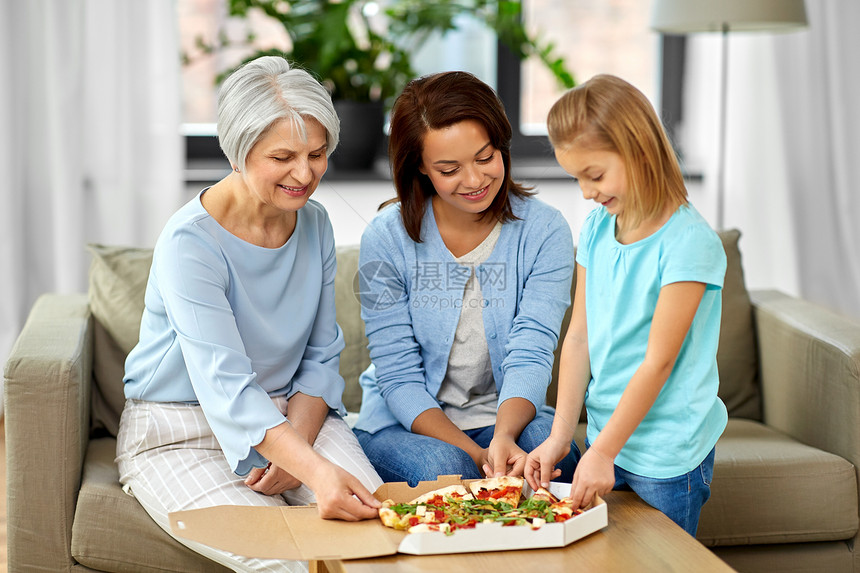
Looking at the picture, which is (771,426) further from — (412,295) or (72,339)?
(72,339)

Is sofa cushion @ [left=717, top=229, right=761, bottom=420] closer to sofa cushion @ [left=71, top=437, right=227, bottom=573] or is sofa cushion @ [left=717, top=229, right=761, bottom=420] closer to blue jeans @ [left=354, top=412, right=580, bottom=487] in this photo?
blue jeans @ [left=354, top=412, right=580, bottom=487]

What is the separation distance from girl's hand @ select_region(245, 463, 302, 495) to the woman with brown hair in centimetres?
20

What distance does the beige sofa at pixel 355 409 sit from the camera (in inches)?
59.9

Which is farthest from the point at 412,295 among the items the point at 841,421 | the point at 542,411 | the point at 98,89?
the point at 98,89

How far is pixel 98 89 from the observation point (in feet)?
9.05

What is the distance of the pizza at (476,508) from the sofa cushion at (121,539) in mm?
507

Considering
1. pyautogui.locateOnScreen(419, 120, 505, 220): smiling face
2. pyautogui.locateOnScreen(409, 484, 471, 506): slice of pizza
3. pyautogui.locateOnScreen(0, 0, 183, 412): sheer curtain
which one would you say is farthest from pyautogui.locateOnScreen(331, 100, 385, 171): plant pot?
pyautogui.locateOnScreen(409, 484, 471, 506): slice of pizza

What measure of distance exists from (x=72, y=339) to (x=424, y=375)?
0.65 meters

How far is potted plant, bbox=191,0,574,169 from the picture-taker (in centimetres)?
277

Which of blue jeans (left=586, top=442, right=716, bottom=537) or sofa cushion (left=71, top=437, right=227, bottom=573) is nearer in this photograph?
blue jeans (left=586, top=442, right=716, bottom=537)

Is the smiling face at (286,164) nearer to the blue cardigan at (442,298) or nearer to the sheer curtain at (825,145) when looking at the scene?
the blue cardigan at (442,298)

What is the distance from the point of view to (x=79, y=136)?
2768 mm

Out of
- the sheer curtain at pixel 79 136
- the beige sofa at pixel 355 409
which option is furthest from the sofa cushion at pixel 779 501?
the sheer curtain at pixel 79 136

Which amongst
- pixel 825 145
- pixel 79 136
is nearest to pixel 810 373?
pixel 825 145
